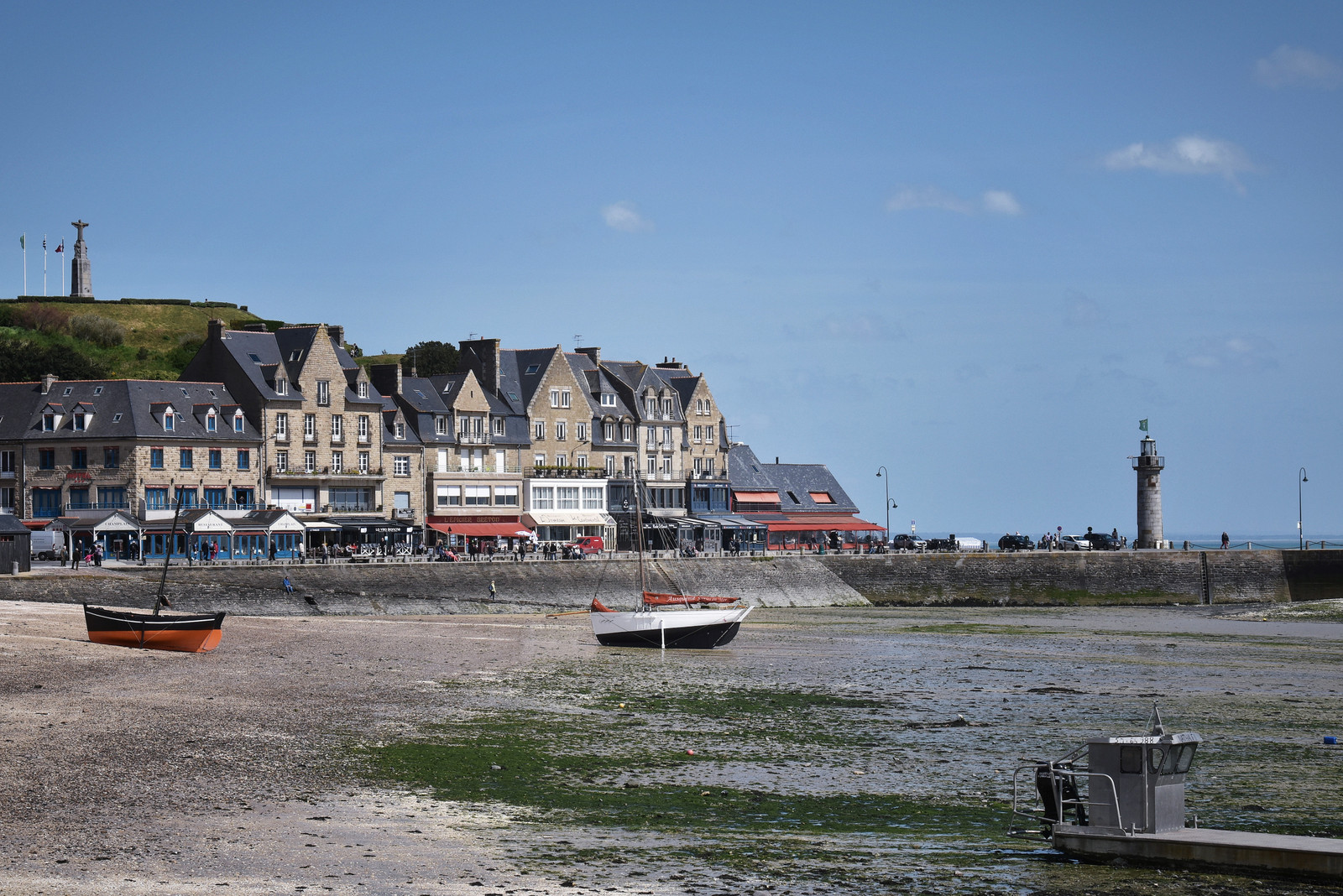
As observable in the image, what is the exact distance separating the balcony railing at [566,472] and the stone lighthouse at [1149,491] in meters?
34.7

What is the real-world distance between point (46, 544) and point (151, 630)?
3177 cm

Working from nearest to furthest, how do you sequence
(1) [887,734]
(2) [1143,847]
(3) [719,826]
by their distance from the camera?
1. (2) [1143,847]
2. (3) [719,826]
3. (1) [887,734]

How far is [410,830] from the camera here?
1917cm

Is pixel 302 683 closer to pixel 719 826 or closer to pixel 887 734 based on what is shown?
pixel 887 734

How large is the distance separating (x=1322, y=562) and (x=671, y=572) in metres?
35.7

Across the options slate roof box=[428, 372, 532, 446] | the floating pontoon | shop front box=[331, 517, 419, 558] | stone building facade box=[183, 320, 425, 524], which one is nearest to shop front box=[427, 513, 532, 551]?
stone building facade box=[183, 320, 425, 524]

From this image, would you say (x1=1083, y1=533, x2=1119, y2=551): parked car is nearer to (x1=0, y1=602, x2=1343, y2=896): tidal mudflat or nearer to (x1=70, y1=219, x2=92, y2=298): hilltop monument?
(x1=0, y1=602, x2=1343, y2=896): tidal mudflat

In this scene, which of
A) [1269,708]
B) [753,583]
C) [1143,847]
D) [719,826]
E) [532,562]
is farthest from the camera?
[753,583]

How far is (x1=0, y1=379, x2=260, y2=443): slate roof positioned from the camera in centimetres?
7331

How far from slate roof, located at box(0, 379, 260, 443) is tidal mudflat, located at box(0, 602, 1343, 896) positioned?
1114 inches

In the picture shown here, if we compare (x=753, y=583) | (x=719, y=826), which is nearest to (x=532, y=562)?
(x=753, y=583)

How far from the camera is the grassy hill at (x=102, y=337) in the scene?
99562mm

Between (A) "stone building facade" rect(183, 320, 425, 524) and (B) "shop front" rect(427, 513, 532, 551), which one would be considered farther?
(B) "shop front" rect(427, 513, 532, 551)

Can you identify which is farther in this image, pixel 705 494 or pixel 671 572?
pixel 705 494
